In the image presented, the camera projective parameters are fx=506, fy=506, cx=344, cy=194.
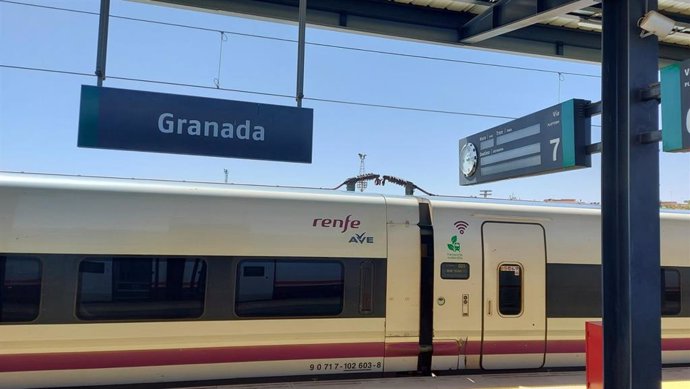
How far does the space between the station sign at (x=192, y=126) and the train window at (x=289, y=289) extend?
74.8 inches

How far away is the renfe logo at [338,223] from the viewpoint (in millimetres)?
6354

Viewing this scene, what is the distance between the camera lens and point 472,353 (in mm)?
6660

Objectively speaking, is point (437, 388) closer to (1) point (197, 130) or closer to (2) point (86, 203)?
(1) point (197, 130)

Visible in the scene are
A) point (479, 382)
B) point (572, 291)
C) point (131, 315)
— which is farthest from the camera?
point (572, 291)

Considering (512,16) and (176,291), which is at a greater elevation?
(512,16)

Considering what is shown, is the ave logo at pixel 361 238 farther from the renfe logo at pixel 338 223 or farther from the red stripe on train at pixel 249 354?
the red stripe on train at pixel 249 354

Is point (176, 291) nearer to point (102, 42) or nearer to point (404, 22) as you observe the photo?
point (102, 42)

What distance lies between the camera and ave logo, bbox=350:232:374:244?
21.2ft

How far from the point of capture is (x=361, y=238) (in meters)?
6.47

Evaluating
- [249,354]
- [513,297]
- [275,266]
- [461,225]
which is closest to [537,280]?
[513,297]

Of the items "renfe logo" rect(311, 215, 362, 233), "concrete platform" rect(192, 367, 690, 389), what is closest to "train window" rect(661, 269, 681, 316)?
"concrete platform" rect(192, 367, 690, 389)

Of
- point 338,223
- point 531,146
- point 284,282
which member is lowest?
point 284,282

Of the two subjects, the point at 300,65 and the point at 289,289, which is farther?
the point at 289,289

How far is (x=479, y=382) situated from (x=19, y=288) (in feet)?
17.6
